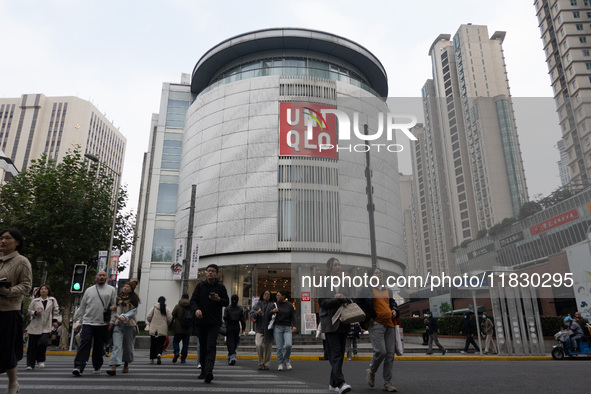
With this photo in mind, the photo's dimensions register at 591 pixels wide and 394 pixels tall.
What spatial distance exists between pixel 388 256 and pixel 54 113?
363ft

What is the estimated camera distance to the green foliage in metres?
19.8

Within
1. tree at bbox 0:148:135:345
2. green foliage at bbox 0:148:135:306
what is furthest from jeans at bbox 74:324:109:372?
green foliage at bbox 0:148:135:306

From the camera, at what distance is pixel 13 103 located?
367 ft

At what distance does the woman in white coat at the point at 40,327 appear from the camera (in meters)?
8.48

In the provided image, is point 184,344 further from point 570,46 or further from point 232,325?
point 570,46

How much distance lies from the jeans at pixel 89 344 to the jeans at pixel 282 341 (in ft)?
12.2

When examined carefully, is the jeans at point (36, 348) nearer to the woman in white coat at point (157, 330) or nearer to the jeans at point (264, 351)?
the woman in white coat at point (157, 330)

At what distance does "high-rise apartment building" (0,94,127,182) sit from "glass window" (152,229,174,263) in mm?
82416

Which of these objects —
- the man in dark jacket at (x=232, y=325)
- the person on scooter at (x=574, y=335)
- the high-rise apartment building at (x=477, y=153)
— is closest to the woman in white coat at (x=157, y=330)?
the man in dark jacket at (x=232, y=325)

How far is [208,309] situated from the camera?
21.7 feet

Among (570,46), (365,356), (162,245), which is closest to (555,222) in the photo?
(365,356)

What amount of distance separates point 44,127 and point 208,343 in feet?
406

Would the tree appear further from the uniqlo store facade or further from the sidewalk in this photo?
the uniqlo store facade

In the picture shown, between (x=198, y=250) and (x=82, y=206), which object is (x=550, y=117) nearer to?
(x=82, y=206)
